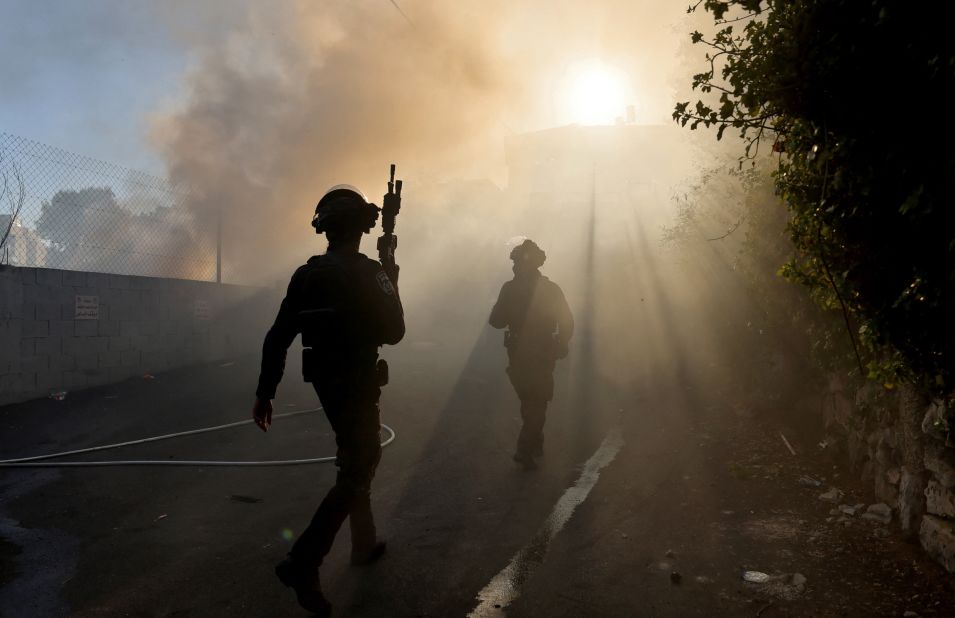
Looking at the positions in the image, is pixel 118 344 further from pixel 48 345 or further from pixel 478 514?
pixel 478 514

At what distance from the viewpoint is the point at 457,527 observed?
13.6 ft

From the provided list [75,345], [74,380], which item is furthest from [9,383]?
[75,345]

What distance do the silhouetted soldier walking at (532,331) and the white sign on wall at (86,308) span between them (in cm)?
635

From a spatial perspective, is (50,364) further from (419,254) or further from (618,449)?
(419,254)

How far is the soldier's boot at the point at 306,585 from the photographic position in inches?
115

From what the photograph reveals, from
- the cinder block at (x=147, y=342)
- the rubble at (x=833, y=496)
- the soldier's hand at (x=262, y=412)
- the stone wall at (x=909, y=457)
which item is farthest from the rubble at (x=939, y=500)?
the cinder block at (x=147, y=342)

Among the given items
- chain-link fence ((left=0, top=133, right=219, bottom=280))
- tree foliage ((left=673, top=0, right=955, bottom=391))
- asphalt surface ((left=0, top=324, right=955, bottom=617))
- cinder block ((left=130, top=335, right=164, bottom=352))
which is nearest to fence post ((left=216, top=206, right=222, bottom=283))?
chain-link fence ((left=0, top=133, right=219, bottom=280))

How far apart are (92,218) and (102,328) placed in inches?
61.2

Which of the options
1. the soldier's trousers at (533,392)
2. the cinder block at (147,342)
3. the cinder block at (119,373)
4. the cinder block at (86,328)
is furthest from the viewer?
the cinder block at (147,342)

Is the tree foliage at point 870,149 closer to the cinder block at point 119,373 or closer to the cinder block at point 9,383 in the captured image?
the cinder block at point 9,383

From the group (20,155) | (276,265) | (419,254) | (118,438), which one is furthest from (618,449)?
(419,254)

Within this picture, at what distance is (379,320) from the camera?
11.2 feet

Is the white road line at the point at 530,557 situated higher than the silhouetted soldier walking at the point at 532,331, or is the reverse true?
the silhouetted soldier walking at the point at 532,331

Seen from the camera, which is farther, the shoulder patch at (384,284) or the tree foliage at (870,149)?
the shoulder patch at (384,284)
